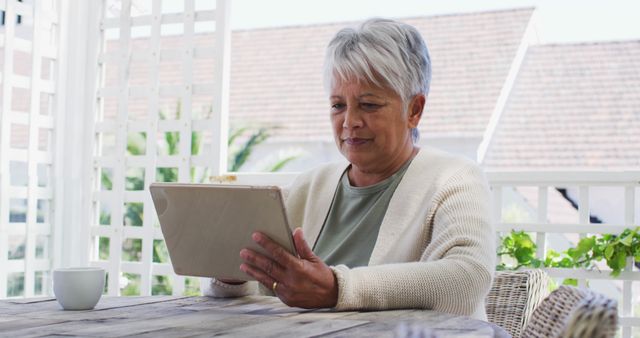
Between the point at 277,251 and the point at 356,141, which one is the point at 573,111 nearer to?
the point at 356,141

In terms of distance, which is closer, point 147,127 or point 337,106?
point 337,106

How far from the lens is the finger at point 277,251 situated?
4.94 ft

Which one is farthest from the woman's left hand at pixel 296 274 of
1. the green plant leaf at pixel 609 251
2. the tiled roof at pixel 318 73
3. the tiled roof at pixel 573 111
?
the tiled roof at pixel 573 111

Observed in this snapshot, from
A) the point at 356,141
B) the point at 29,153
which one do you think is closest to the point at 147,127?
the point at 29,153

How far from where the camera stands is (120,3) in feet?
13.6

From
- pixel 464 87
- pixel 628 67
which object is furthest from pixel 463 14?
pixel 628 67

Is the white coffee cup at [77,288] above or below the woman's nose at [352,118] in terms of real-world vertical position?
below

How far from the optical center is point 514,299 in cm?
204

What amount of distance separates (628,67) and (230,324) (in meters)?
12.9

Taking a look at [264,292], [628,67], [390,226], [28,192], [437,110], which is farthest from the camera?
[628,67]

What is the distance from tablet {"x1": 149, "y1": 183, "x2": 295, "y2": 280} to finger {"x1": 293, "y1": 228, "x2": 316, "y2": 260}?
11 millimetres

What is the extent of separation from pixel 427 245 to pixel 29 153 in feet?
8.09

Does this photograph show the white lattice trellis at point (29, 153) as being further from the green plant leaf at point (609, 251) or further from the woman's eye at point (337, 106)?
the green plant leaf at point (609, 251)

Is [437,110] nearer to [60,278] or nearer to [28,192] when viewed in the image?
[28,192]
